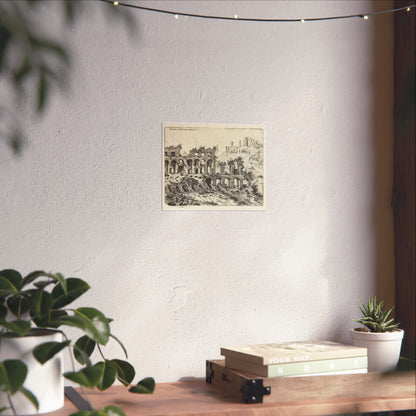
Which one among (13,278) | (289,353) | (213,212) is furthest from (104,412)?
(213,212)

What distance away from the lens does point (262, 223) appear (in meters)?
2.03

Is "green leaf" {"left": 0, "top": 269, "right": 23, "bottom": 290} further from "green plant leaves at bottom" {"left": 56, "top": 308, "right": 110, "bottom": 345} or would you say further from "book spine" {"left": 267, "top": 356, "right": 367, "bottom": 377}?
"book spine" {"left": 267, "top": 356, "right": 367, "bottom": 377}

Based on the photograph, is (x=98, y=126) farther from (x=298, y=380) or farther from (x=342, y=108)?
(x=298, y=380)

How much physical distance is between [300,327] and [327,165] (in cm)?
56

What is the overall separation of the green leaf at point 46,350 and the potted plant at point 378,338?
95 cm

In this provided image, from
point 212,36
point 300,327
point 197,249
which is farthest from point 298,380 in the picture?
point 212,36

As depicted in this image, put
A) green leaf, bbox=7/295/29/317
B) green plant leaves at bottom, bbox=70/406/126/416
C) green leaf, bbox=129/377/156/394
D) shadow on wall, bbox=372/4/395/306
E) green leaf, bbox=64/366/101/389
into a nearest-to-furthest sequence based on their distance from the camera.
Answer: green plant leaves at bottom, bbox=70/406/126/416 → green leaf, bbox=64/366/101/389 → green leaf, bbox=7/295/29/317 → green leaf, bbox=129/377/156/394 → shadow on wall, bbox=372/4/395/306

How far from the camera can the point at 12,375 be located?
50.8 inches

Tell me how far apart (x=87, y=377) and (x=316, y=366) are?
0.68 meters

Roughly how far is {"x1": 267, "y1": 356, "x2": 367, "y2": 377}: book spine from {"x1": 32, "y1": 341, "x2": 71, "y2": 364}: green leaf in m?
0.57

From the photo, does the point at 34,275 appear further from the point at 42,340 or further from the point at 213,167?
the point at 213,167

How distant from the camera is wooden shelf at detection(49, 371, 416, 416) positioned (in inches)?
61.4

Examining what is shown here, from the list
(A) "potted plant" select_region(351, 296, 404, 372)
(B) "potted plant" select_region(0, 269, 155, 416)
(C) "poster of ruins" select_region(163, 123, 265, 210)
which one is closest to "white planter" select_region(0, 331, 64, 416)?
(B) "potted plant" select_region(0, 269, 155, 416)

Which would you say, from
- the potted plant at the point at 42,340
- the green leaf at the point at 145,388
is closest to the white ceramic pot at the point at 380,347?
the green leaf at the point at 145,388
